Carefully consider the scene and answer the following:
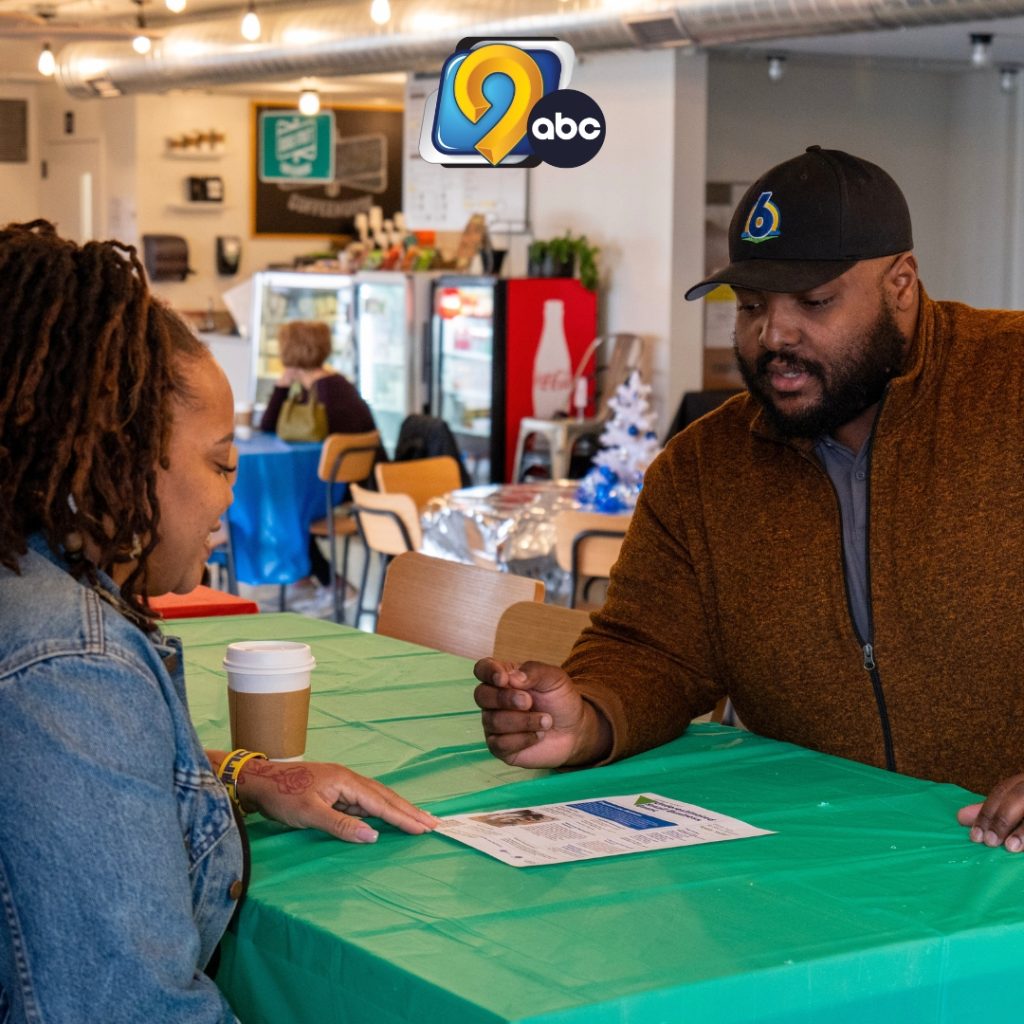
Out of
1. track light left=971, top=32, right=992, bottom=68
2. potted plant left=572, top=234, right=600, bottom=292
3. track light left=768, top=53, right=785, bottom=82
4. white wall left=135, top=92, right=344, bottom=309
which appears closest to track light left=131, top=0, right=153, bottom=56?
white wall left=135, top=92, right=344, bottom=309

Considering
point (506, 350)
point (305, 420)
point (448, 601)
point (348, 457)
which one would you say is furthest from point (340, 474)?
point (448, 601)

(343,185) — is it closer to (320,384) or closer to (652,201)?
(652,201)

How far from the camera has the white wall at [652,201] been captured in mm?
8047

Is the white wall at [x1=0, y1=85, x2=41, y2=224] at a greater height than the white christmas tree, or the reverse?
the white wall at [x1=0, y1=85, x2=41, y2=224]

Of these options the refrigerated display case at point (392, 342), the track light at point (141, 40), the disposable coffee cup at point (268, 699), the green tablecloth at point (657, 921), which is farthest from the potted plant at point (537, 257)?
the green tablecloth at point (657, 921)

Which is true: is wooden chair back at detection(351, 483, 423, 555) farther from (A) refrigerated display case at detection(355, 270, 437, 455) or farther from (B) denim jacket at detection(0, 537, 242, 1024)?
(B) denim jacket at detection(0, 537, 242, 1024)

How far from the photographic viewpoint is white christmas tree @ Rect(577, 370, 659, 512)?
5.33 m

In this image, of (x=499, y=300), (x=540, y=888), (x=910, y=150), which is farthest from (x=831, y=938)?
(x=910, y=150)

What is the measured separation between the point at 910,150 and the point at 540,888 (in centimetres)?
880

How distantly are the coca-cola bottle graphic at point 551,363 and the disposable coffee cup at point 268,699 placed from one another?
20.6 ft

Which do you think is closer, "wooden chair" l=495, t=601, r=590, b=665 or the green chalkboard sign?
"wooden chair" l=495, t=601, r=590, b=665

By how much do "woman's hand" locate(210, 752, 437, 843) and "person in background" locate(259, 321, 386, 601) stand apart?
223 inches

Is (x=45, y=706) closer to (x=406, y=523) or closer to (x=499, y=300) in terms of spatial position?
(x=406, y=523)

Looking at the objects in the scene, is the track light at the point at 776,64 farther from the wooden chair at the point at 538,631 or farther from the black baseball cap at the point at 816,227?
the black baseball cap at the point at 816,227
